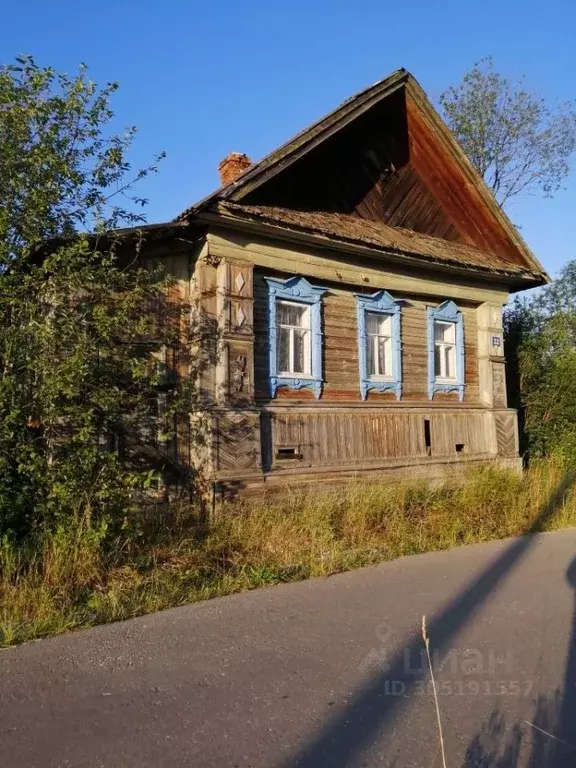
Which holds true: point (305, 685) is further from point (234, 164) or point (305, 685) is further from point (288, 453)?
point (234, 164)

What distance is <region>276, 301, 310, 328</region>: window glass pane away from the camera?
10.3 metres

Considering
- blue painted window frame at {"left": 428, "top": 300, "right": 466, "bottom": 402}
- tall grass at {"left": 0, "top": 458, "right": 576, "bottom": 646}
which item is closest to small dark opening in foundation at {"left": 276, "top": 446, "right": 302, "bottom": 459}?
tall grass at {"left": 0, "top": 458, "right": 576, "bottom": 646}

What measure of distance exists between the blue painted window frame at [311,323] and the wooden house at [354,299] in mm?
22

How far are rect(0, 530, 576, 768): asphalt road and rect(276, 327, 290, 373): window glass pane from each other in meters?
4.35

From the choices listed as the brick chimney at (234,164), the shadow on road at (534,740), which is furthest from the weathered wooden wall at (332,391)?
the shadow on road at (534,740)

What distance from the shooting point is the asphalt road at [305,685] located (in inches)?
134

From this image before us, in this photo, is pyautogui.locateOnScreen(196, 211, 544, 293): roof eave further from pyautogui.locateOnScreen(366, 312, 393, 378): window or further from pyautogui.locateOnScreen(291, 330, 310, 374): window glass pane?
pyautogui.locateOnScreen(291, 330, 310, 374): window glass pane

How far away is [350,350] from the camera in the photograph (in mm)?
11078

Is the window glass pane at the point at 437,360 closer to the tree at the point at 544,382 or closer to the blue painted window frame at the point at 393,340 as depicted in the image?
the blue painted window frame at the point at 393,340

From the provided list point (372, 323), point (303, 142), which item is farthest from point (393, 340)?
point (303, 142)

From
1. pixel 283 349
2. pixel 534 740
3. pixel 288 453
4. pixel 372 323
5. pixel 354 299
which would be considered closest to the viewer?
pixel 534 740

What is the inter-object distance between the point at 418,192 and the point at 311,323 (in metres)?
4.02

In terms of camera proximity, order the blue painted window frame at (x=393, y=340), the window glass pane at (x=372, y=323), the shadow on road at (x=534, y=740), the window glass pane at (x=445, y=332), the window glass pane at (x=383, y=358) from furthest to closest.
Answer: the window glass pane at (x=445, y=332), the window glass pane at (x=383, y=358), the window glass pane at (x=372, y=323), the blue painted window frame at (x=393, y=340), the shadow on road at (x=534, y=740)

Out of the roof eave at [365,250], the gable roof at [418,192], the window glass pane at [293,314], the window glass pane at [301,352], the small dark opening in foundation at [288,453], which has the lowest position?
the small dark opening in foundation at [288,453]
